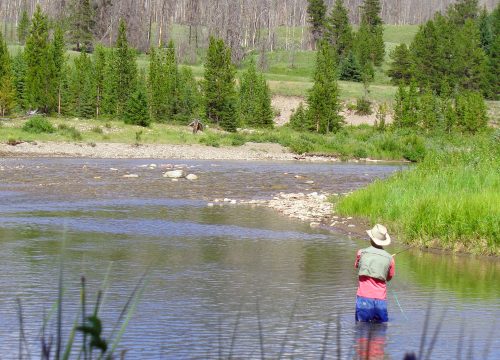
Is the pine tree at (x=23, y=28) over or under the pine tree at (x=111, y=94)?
over

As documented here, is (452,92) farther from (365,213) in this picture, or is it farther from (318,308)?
(318,308)

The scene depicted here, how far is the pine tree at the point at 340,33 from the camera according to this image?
11619 centimetres

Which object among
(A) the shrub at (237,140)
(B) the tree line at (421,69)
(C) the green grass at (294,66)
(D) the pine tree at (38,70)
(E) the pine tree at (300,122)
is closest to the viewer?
(A) the shrub at (237,140)

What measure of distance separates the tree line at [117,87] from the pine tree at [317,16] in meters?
51.6

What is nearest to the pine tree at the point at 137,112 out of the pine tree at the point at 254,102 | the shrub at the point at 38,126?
the shrub at the point at 38,126

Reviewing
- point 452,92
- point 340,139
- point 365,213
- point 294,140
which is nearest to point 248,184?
point 365,213

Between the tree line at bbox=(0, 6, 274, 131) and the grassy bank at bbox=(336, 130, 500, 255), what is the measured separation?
39900 mm

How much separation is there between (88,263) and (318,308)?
4927 millimetres

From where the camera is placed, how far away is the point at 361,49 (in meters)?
110

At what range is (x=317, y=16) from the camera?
420ft

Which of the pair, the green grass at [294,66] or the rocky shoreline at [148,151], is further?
the green grass at [294,66]

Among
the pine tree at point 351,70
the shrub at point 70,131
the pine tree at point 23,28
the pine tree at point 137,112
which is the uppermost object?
the pine tree at point 23,28

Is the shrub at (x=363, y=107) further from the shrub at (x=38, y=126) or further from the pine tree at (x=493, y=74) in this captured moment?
the shrub at (x=38, y=126)

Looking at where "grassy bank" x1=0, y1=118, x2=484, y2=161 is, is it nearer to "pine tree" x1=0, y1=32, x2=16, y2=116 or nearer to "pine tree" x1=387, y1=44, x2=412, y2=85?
"pine tree" x1=0, y1=32, x2=16, y2=116
